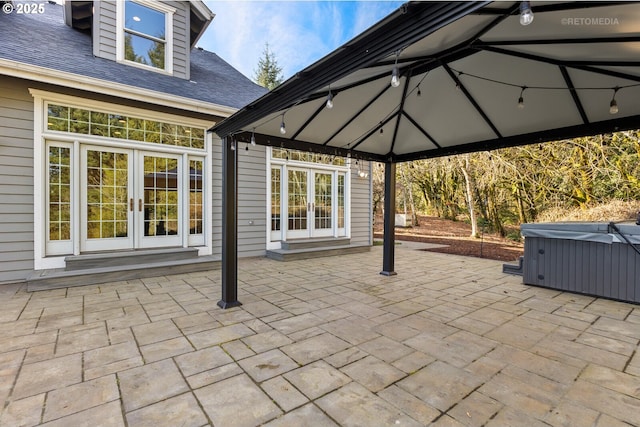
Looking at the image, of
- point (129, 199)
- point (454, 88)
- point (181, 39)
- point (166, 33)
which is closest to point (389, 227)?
point (454, 88)

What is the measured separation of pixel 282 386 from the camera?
1.98 meters

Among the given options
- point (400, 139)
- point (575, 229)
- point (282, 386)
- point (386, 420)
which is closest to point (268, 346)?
point (282, 386)

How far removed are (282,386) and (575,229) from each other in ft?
14.3

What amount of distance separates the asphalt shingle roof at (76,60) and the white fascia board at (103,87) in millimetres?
138

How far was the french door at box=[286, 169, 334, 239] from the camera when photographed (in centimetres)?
721

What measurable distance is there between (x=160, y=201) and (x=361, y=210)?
5.01 m

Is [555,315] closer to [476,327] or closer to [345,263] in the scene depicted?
[476,327]

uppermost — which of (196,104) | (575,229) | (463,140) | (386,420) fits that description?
(196,104)

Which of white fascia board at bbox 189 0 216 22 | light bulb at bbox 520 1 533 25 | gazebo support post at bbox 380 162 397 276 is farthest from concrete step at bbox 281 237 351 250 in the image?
light bulb at bbox 520 1 533 25

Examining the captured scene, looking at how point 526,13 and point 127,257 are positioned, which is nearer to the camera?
point 526,13

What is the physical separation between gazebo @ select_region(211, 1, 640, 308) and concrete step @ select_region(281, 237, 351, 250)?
2282 millimetres

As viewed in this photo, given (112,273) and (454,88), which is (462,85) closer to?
(454,88)

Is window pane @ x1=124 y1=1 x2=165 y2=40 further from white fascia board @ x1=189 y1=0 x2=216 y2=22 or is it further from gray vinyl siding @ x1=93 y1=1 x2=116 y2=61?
white fascia board @ x1=189 y1=0 x2=216 y2=22

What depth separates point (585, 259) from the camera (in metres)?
4.04
